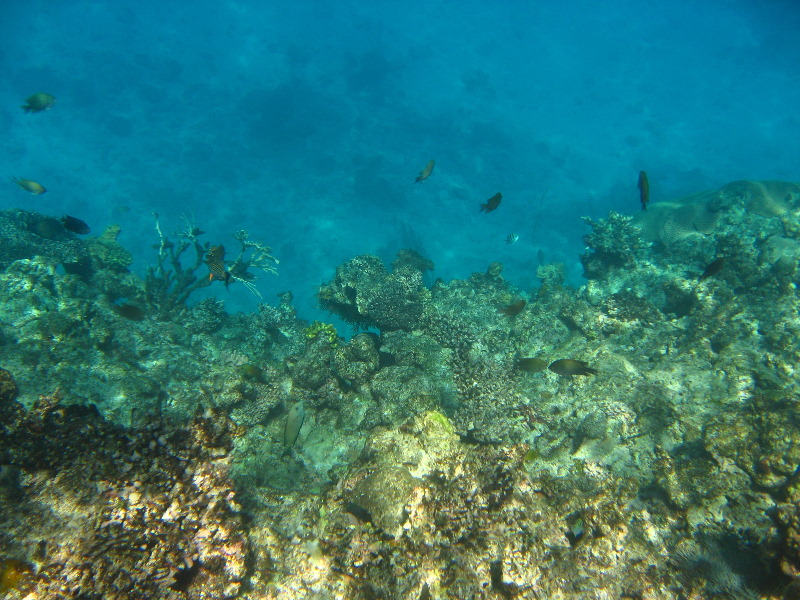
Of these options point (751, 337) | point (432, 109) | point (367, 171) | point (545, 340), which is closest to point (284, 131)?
point (367, 171)

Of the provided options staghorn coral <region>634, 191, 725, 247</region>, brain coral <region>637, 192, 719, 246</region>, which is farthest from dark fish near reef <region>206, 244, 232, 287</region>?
brain coral <region>637, 192, 719, 246</region>

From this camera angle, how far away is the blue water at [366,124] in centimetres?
2169

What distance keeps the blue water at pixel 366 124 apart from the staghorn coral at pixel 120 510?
1438 centimetres

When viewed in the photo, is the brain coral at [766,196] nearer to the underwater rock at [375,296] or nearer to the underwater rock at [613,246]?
the underwater rock at [613,246]

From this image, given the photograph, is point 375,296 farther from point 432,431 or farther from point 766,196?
point 766,196

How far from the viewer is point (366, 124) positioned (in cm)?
2839

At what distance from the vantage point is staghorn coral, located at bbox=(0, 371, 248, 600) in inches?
101

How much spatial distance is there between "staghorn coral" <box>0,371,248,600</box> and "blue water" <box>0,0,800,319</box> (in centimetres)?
1438

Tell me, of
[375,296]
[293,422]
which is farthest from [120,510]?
[375,296]

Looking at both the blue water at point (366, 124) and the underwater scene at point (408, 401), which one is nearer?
the underwater scene at point (408, 401)

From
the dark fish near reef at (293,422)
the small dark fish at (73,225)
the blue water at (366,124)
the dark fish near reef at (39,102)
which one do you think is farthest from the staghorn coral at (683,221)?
the dark fish near reef at (39,102)

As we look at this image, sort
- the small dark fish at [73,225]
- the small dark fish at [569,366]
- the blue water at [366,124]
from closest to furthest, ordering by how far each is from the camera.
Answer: the small dark fish at [569,366] → the small dark fish at [73,225] → the blue water at [366,124]

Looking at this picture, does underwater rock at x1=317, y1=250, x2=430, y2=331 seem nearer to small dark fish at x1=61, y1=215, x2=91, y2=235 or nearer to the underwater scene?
the underwater scene

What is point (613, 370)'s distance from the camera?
6.80 m
